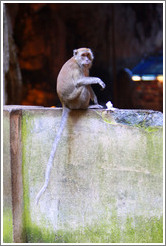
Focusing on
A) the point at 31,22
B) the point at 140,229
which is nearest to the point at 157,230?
the point at 140,229

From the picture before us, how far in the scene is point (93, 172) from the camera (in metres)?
3.59

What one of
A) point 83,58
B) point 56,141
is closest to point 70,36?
point 83,58

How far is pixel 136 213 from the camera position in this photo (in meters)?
3.50

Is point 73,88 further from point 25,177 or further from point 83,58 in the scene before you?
point 25,177

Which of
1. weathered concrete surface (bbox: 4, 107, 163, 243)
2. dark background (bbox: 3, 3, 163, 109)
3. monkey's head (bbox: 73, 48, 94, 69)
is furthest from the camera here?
dark background (bbox: 3, 3, 163, 109)

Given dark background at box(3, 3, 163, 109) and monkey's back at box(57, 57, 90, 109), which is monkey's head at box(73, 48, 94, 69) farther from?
dark background at box(3, 3, 163, 109)

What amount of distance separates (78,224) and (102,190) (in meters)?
0.55

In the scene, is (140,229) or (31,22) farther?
(31,22)

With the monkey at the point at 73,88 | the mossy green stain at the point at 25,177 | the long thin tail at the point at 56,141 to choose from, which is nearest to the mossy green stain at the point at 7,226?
the mossy green stain at the point at 25,177

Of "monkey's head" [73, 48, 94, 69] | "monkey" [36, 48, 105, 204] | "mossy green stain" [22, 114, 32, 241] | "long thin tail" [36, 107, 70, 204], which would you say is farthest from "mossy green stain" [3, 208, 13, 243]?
"monkey's head" [73, 48, 94, 69]

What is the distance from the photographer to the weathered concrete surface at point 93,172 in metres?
3.43

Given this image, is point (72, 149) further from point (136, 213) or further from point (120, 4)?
point (120, 4)

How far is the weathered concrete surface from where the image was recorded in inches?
135

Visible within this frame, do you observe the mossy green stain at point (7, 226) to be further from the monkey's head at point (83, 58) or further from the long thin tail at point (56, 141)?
the monkey's head at point (83, 58)
